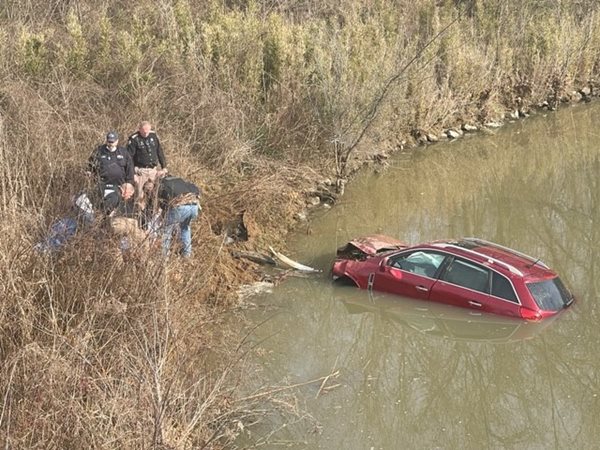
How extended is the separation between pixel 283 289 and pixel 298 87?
27.6ft

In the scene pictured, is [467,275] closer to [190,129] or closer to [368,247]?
[368,247]

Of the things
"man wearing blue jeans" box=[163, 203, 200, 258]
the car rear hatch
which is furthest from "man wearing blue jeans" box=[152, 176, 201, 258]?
the car rear hatch

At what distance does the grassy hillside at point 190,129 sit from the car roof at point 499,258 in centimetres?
412

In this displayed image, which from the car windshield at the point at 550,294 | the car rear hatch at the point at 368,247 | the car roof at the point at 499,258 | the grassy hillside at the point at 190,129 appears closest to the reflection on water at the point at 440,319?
the car windshield at the point at 550,294

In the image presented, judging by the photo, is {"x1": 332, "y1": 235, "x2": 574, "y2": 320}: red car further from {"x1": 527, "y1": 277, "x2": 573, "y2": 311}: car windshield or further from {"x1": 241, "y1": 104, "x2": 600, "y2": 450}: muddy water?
{"x1": 241, "y1": 104, "x2": 600, "y2": 450}: muddy water

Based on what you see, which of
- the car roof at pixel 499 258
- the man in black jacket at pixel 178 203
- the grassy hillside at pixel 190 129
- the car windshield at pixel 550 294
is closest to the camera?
the grassy hillside at pixel 190 129

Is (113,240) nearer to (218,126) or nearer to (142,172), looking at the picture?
(142,172)

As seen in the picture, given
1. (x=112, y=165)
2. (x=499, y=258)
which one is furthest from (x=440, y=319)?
(x=112, y=165)

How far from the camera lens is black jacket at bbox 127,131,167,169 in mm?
13359

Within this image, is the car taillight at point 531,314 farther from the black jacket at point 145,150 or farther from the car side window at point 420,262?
the black jacket at point 145,150

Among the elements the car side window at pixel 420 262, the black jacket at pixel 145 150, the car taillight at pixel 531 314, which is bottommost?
the car taillight at pixel 531 314

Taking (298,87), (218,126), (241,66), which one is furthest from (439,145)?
(218,126)

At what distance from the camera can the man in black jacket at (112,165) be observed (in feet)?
38.7

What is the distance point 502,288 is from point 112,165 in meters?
6.93
